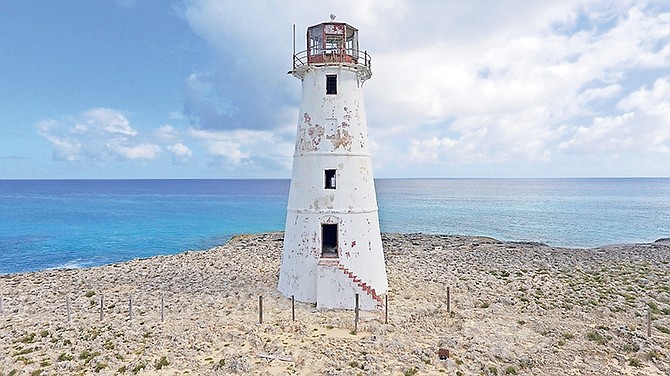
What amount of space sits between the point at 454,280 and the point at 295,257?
862 cm

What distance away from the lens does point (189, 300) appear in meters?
18.0

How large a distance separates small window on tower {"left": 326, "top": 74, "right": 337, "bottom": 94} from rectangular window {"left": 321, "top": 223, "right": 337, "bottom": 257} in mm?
5213

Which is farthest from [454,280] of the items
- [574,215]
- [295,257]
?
[574,215]

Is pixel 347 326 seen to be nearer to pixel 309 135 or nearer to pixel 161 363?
pixel 161 363

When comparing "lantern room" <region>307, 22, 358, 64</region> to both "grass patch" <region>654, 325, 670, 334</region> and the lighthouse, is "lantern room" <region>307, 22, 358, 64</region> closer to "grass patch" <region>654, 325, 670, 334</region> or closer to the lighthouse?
the lighthouse

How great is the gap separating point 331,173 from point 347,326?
5726 millimetres

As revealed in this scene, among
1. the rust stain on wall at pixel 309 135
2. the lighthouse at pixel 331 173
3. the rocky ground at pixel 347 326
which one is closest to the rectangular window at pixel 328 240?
the lighthouse at pixel 331 173

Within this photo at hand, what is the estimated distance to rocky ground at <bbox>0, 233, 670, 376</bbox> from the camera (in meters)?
12.4

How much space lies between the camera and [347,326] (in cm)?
1477

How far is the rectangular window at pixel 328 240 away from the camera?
1692 cm

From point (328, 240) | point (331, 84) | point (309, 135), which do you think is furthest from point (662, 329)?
point (331, 84)

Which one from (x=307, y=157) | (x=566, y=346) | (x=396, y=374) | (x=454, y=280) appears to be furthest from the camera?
(x=454, y=280)

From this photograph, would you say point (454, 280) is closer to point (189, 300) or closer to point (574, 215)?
point (189, 300)

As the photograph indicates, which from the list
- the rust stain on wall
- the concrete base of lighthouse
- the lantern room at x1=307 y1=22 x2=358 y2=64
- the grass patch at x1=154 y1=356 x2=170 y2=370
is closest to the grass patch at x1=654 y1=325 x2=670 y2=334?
the concrete base of lighthouse
